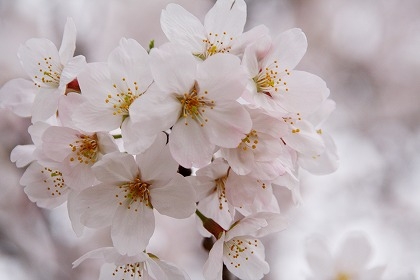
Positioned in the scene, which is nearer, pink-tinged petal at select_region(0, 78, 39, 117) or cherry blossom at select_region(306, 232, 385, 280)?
pink-tinged petal at select_region(0, 78, 39, 117)

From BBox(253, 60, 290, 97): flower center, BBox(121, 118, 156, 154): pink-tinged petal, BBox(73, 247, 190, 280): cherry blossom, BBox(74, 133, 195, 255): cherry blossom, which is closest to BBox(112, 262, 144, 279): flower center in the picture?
BBox(73, 247, 190, 280): cherry blossom

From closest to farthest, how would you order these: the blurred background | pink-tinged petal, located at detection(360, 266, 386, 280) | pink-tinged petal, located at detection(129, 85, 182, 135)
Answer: pink-tinged petal, located at detection(129, 85, 182, 135) → pink-tinged petal, located at detection(360, 266, 386, 280) → the blurred background

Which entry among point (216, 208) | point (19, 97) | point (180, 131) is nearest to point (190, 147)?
point (180, 131)

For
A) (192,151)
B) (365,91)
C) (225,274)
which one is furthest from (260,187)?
(365,91)

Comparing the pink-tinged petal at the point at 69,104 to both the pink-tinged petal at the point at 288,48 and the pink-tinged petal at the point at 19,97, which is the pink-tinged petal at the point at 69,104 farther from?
the pink-tinged petal at the point at 288,48

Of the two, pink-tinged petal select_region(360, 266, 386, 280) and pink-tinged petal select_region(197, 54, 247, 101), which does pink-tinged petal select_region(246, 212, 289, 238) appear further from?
pink-tinged petal select_region(360, 266, 386, 280)

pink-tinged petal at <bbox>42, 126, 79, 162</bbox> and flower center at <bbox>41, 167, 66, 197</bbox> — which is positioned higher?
pink-tinged petal at <bbox>42, 126, 79, 162</bbox>

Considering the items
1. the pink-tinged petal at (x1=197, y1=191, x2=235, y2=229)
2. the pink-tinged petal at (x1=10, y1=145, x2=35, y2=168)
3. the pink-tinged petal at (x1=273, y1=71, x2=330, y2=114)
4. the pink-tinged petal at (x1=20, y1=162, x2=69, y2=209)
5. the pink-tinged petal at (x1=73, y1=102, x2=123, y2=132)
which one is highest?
the pink-tinged petal at (x1=273, y1=71, x2=330, y2=114)

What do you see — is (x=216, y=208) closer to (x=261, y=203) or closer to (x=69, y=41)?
(x=261, y=203)
